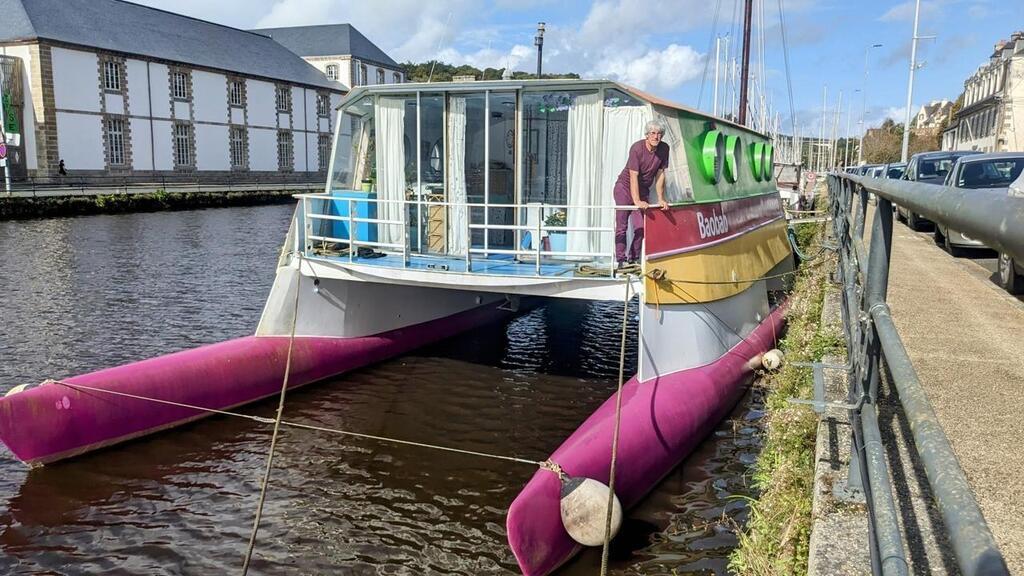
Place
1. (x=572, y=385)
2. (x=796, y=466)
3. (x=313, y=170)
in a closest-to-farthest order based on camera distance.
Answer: (x=796, y=466)
(x=572, y=385)
(x=313, y=170)

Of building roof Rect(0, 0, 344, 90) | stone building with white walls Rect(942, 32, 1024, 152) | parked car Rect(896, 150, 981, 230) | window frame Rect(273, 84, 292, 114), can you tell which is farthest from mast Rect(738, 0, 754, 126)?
window frame Rect(273, 84, 292, 114)

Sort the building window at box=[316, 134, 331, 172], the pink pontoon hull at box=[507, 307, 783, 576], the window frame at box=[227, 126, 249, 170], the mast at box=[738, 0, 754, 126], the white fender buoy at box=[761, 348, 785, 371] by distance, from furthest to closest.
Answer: the building window at box=[316, 134, 331, 172] < the window frame at box=[227, 126, 249, 170] < the mast at box=[738, 0, 754, 126] < the white fender buoy at box=[761, 348, 785, 371] < the pink pontoon hull at box=[507, 307, 783, 576]

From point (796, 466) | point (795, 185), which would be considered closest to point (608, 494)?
point (796, 466)

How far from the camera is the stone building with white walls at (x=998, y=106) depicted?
54906 mm

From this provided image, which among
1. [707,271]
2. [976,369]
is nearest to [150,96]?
[707,271]

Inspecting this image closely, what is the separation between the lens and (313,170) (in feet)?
218

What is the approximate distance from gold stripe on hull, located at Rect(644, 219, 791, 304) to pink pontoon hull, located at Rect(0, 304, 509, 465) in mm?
4875

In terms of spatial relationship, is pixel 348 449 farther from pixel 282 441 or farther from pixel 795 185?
pixel 795 185

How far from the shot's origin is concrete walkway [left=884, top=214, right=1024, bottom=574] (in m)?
4.71

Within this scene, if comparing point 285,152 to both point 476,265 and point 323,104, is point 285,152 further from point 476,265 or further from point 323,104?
point 476,265

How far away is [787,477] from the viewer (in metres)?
5.61

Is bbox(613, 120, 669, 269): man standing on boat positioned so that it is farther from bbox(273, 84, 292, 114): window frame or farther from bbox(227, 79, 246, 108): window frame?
bbox(273, 84, 292, 114): window frame

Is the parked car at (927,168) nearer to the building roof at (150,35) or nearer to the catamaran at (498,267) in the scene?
the catamaran at (498,267)

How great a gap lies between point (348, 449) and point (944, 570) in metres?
6.60
